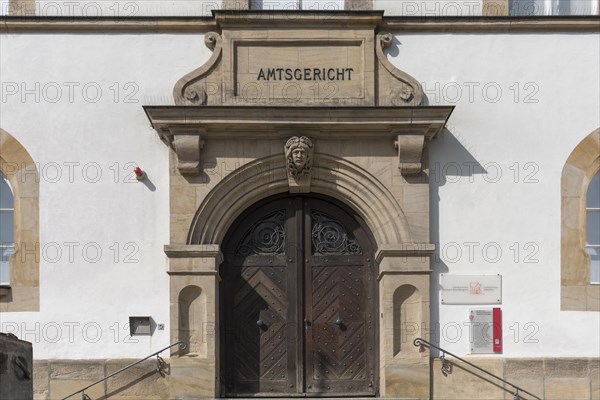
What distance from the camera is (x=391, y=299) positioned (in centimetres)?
1250

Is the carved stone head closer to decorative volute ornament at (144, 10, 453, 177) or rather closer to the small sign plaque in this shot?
decorative volute ornament at (144, 10, 453, 177)

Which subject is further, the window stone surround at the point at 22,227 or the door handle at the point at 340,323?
the door handle at the point at 340,323

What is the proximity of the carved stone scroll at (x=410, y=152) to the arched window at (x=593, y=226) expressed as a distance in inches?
82.0

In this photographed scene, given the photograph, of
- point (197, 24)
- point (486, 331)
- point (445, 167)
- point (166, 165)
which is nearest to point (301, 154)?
point (166, 165)

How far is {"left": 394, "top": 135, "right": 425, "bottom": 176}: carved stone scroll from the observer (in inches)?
491

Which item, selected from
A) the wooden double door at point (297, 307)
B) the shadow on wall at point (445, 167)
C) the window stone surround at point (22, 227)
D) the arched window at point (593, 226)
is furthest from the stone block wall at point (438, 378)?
the shadow on wall at point (445, 167)

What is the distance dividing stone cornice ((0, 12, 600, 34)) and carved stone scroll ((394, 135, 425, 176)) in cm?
133

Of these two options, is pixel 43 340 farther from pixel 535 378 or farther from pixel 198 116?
pixel 535 378

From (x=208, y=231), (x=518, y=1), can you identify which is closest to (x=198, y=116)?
(x=208, y=231)

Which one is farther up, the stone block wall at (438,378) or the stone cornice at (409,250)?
the stone cornice at (409,250)

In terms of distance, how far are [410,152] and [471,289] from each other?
5.59 feet

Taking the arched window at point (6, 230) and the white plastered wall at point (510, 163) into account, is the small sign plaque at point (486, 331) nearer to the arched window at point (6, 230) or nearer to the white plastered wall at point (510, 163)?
the white plastered wall at point (510, 163)

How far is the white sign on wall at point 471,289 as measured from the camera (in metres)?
12.6

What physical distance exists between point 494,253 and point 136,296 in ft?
13.4
